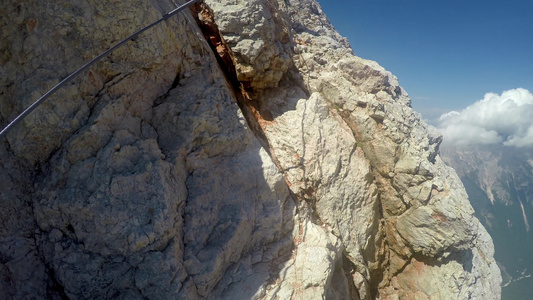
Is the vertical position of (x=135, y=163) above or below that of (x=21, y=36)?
below

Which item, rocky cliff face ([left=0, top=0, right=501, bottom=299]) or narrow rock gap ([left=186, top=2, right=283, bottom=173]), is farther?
narrow rock gap ([left=186, top=2, right=283, bottom=173])

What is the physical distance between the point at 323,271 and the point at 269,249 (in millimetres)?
2021

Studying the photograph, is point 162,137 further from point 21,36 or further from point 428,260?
point 428,260

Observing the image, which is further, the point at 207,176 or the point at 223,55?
the point at 223,55

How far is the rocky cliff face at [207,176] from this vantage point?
7.23 metres

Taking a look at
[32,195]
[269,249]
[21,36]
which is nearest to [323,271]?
[269,249]

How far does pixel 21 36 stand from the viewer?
24.8 ft

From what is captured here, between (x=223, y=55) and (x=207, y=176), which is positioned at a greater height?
(x=223, y=55)

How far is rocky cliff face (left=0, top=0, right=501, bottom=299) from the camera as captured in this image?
23.7 feet

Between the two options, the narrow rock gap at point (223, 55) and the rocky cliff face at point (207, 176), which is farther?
the narrow rock gap at point (223, 55)

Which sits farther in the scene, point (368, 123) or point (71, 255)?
point (368, 123)

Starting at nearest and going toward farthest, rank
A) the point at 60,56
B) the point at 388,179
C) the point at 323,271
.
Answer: the point at 60,56 → the point at 323,271 → the point at 388,179

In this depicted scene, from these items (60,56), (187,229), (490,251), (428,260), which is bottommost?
(490,251)

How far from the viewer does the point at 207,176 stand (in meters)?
9.10
